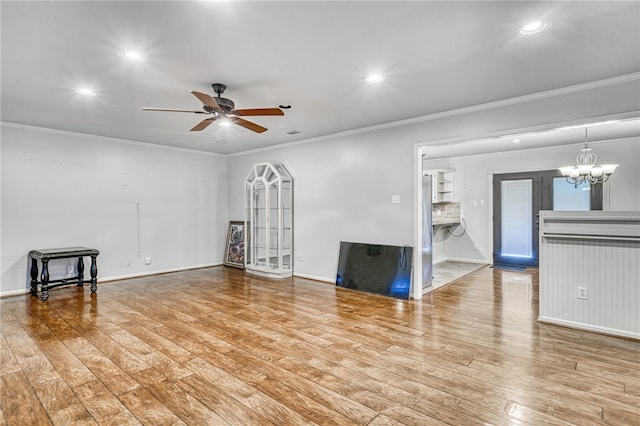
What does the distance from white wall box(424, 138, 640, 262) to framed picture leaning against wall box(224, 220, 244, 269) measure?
4507 millimetres

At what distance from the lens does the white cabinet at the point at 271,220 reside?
628cm

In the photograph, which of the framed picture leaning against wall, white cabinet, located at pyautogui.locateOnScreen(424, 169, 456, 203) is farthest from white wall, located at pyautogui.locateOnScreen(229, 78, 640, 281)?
white cabinet, located at pyautogui.locateOnScreen(424, 169, 456, 203)

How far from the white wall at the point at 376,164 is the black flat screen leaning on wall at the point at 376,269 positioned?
16cm

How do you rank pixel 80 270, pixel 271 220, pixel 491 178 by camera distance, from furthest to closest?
pixel 491 178 < pixel 271 220 < pixel 80 270

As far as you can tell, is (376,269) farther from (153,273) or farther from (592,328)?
(153,273)

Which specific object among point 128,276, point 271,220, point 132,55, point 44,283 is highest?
point 132,55

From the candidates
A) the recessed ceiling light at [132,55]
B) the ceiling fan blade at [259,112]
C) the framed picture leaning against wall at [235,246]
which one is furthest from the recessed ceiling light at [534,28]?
the framed picture leaning against wall at [235,246]

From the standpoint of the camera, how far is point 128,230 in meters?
6.17

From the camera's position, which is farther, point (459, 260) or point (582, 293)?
point (459, 260)

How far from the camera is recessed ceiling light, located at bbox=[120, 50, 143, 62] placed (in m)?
2.72

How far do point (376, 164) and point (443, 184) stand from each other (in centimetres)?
350

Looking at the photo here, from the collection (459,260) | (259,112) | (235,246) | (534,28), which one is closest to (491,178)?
(459,260)

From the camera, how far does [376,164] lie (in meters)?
5.20

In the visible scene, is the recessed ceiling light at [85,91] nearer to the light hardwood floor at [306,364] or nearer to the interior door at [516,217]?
the light hardwood floor at [306,364]
